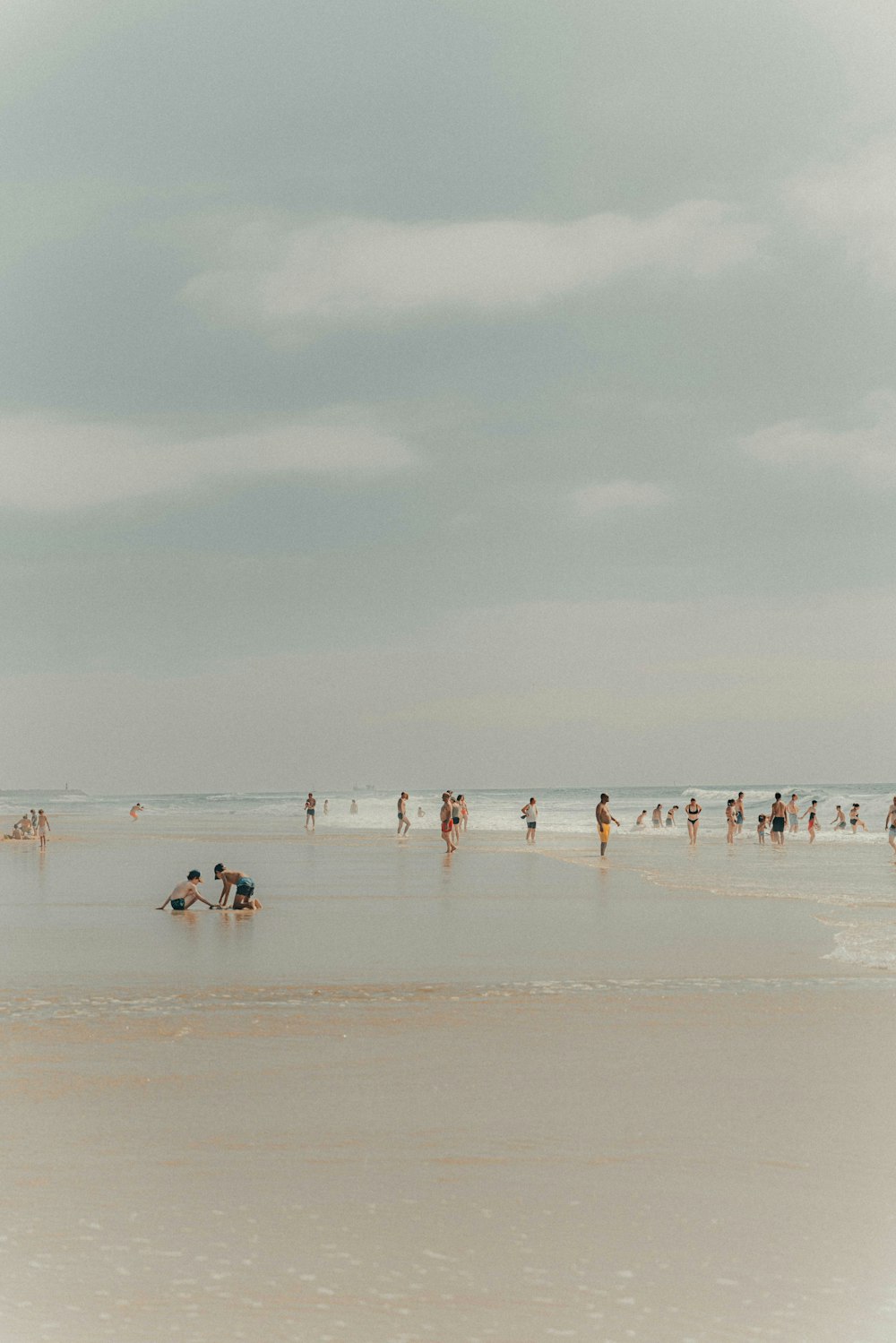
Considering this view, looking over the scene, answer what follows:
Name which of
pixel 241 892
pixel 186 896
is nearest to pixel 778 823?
pixel 241 892

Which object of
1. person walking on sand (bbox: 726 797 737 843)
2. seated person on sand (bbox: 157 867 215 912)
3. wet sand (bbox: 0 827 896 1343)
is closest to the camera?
wet sand (bbox: 0 827 896 1343)

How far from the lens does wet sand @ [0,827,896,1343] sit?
13.7 ft

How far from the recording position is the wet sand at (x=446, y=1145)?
13.7 feet

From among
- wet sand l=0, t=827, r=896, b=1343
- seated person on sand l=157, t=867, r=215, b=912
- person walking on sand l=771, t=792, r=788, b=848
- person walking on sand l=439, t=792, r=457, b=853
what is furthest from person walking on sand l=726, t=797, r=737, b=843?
wet sand l=0, t=827, r=896, b=1343

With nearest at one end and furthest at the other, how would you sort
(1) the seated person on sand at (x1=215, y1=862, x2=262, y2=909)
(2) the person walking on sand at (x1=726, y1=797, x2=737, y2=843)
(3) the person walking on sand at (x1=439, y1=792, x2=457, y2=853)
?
(1) the seated person on sand at (x1=215, y1=862, x2=262, y2=909), (3) the person walking on sand at (x1=439, y1=792, x2=457, y2=853), (2) the person walking on sand at (x1=726, y1=797, x2=737, y2=843)

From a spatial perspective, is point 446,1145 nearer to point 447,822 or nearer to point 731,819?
point 447,822

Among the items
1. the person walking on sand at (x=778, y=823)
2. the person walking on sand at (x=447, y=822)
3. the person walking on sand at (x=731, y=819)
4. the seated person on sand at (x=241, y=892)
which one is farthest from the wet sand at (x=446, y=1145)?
the person walking on sand at (x=731, y=819)

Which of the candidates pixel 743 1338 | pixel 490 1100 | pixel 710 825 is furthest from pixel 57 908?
pixel 710 825

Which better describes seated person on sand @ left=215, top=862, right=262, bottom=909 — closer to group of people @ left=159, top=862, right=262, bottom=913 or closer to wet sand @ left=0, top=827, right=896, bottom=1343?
group of people @ left=159, top=862, right=262, bottom=913

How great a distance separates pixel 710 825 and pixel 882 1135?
193 feet

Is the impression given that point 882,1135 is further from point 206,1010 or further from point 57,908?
point 57,908

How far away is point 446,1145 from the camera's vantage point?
5879mm

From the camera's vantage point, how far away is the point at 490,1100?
669 centimetres

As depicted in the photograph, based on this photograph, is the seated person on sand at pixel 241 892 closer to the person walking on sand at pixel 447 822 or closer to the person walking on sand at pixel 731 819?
the person walking on sand at pixel 447 822
